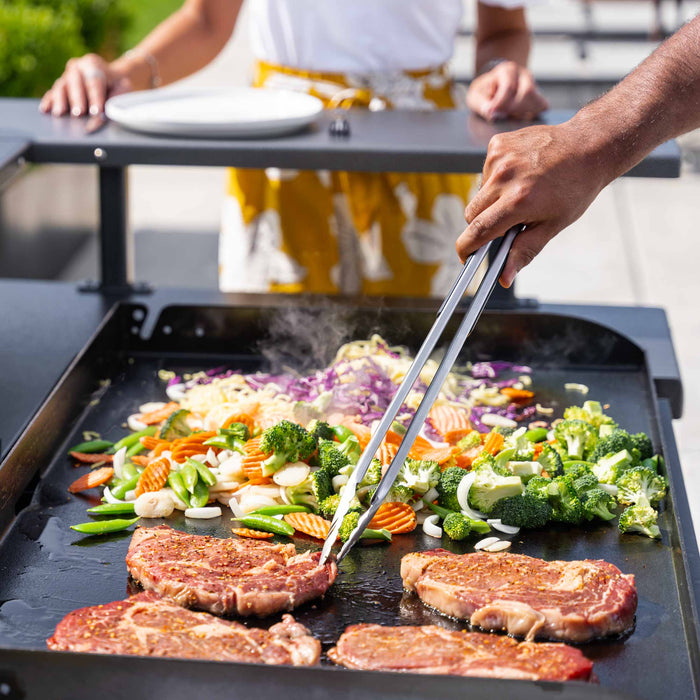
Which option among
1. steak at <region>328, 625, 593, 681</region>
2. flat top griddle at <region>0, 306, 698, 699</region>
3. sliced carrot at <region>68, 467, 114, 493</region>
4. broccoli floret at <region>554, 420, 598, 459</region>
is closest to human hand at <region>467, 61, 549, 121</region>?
flat top griddle at <region>0, 306, 698, 699</region>

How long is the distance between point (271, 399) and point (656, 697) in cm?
141

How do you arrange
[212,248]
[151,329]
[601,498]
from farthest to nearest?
1. [212,248]
2. [151,329]
3. [601,498]

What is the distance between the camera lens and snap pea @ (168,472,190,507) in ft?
8.05

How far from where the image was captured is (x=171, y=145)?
3068 mm

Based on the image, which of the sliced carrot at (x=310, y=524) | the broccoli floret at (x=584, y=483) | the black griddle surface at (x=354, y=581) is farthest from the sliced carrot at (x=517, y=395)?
the sliced carrot at (x=310, y=524)

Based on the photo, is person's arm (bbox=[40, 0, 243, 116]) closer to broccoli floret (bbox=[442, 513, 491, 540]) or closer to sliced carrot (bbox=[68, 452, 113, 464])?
sliced carrot (bbox=[68, 452, 113, 464])

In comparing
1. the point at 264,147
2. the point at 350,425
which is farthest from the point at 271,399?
the point at 264,147

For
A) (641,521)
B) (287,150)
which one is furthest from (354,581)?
(287,150)

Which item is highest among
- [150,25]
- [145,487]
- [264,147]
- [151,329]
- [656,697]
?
[150,25]

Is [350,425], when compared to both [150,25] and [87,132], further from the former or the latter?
[150,25]

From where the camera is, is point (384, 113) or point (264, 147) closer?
point (264, 147)

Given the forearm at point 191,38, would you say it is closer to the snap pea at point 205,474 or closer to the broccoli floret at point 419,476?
the snap pea at point 205,474

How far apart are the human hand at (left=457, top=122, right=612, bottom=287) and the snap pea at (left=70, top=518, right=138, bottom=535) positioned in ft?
3.31

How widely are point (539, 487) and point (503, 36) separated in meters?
2.23
